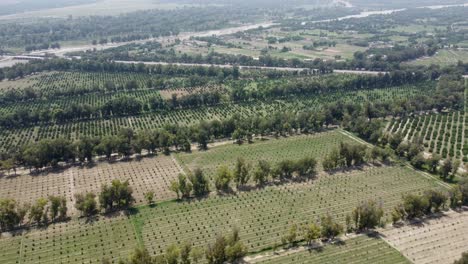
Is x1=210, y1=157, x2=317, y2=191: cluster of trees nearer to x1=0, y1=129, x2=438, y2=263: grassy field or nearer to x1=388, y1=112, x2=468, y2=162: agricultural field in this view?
x1=0, y1=129, x2=438, y2=263: grassy field

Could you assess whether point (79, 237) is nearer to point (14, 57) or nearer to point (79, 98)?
point (79, 98)

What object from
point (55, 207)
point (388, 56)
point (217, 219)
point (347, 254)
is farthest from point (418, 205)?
point (388, 56)

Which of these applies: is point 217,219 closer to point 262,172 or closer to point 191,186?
point 191,186

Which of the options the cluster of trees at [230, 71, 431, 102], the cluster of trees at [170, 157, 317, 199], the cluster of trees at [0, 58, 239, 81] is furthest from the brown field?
the cluster of trees at [0, 58, 239, 81]

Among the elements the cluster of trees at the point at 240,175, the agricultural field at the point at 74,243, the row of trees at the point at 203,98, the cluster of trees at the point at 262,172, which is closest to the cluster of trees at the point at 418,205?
the cluster of trees at the point at 262,172

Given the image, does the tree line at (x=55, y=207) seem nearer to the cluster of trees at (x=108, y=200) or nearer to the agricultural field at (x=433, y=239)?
the cluster of trees at (x=108, y=200)

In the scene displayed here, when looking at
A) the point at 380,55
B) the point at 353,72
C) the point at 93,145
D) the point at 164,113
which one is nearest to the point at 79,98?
the point at 164,113

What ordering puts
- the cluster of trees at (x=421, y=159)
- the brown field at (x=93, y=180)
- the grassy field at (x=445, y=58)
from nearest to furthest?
1. the brown field at (x=93, y=180)
2. the cluster of trees at (x=421, y=159)
3. the grassy field at (x=445, y=58)
